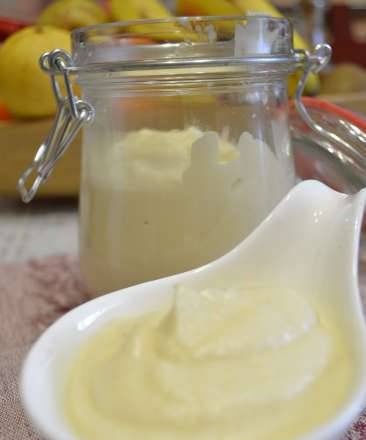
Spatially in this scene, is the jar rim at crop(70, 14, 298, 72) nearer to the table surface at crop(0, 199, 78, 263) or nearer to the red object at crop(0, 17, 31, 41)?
the table surface at crop(0, 199, 78, 263)

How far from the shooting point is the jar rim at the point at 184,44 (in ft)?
1.12

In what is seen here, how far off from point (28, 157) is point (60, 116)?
35 centimetres

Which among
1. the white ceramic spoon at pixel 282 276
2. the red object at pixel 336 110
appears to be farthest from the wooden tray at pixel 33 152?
the white ceramic spoon at pixel 282 276

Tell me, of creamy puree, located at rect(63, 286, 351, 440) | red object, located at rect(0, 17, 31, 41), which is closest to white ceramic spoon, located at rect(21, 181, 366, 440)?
creamy puree, located at rect(63, 286, 351, 440)

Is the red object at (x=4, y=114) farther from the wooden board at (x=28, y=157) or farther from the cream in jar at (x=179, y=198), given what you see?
the cream in jar at (x=179, y=198)

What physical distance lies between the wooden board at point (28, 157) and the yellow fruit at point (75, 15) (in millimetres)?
142

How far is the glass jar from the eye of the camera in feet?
1.16

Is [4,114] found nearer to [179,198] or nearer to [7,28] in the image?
[7,28]

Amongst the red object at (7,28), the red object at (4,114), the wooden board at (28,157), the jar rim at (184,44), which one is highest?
the jar rim at (184,44)

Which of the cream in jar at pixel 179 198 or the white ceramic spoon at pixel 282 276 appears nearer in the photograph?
the white ceramic spoon at pixel 282 276

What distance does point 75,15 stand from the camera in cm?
75

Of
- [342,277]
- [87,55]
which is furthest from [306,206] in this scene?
[87,55]

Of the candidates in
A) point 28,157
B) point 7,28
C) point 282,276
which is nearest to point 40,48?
point 28,157

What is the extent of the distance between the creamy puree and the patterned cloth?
0.19 ft
